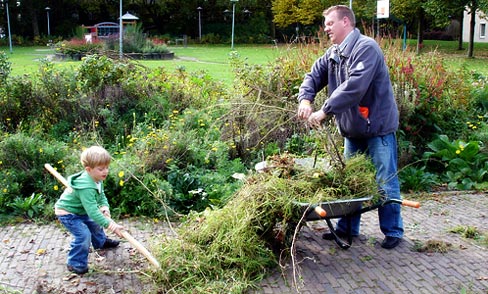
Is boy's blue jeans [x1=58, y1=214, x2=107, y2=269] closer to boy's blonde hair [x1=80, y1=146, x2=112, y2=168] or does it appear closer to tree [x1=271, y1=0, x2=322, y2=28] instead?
boy's blonde hair [x1=80, y1=146, x2=112, y2=168]

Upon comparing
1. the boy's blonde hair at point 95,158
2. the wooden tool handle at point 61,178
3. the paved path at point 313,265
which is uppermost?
the boy's blonde hair at point 95,158

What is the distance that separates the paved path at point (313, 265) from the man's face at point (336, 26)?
1824 millimetres

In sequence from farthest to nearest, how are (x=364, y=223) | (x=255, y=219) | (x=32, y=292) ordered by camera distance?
(x=364, y=223), (x=255, y=219), (x=32, y=292)

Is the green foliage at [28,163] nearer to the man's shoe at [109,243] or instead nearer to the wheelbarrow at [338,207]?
the man's shoe at [109,243]

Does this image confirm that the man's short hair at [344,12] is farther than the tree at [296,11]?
No

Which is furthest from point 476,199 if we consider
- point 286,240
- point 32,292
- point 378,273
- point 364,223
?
point 32,292

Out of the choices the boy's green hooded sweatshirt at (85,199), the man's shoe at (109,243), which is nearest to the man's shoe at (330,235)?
the man's shoe at (109,243)

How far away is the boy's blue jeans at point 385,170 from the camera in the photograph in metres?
4.67

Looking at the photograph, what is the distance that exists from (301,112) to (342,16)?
838 mm

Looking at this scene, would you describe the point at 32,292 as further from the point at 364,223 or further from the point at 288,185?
the point at 364,223

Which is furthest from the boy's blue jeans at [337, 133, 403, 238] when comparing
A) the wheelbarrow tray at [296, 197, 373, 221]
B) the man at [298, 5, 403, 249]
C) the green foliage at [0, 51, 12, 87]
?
the green foliage at [0, 51, 12, 87]

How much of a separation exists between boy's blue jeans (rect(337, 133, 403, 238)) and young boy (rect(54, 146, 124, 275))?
2117 mm

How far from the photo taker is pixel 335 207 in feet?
13.9

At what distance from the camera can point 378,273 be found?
440cm
